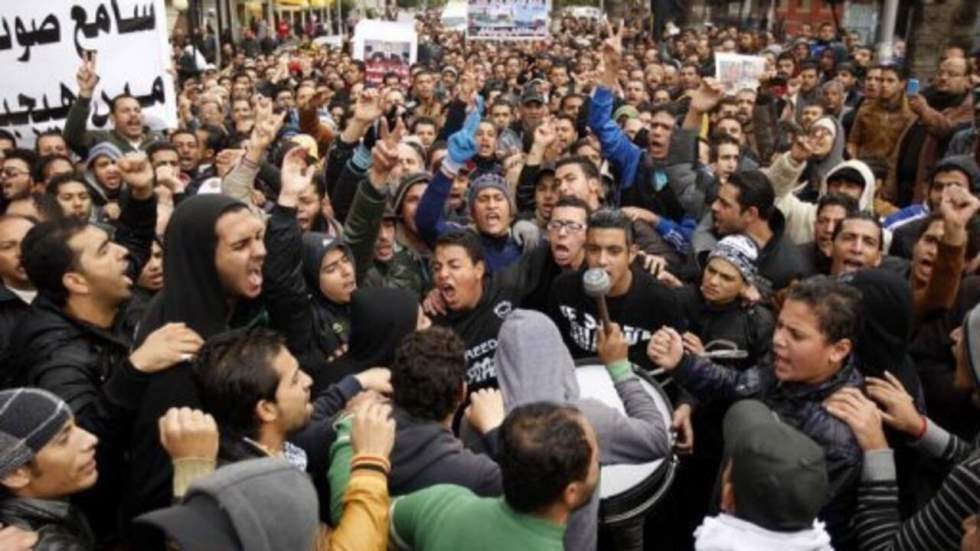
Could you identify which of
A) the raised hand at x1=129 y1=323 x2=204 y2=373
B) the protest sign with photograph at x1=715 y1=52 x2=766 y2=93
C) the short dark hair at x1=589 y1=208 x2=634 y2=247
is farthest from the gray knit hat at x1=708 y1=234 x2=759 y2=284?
the protest sign with photograph at x1=715 y1=52 x2=766 y2=93

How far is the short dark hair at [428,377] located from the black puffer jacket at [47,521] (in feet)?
2.93

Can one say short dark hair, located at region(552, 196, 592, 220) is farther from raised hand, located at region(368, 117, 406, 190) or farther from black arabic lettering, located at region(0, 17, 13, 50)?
black arabic lettering, located at region(0, 17, 13, 50)

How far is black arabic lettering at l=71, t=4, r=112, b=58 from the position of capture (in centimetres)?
634

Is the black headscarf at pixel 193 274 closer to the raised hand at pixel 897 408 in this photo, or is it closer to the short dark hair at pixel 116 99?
the raised hand at pixel 897 408

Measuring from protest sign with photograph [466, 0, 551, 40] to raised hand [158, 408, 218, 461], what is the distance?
11247 mm

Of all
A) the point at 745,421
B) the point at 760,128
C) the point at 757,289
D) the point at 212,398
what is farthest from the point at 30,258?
the point at 760,128

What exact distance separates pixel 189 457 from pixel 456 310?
1.75 metres

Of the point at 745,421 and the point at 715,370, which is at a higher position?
the point at 745,421

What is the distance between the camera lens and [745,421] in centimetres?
224

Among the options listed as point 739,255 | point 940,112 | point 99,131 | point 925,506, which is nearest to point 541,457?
point 925,506

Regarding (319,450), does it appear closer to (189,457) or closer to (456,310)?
(189,457)

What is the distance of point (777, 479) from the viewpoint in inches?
76.9

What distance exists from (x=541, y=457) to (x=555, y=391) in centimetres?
60

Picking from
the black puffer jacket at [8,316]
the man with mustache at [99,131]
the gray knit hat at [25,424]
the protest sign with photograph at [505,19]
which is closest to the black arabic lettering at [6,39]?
the man with mustache at [99,131]
